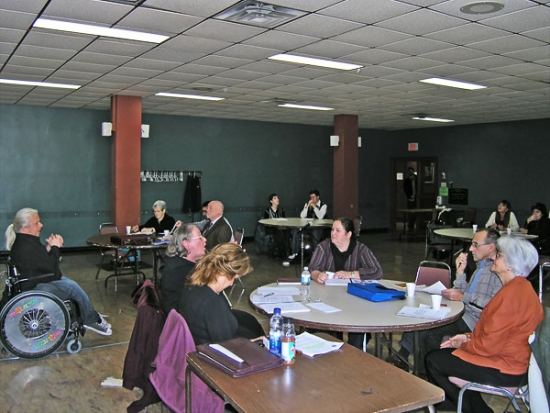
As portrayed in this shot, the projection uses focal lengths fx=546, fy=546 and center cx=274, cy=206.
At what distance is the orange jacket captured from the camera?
10.3ft

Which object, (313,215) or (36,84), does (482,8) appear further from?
(313,215)

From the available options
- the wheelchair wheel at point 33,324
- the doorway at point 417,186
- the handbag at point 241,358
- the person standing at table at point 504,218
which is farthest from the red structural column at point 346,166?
the handbag at point 241,358

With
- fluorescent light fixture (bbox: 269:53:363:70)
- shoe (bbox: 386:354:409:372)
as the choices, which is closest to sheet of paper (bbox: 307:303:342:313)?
shoe (bbox: 386:354:409:372)

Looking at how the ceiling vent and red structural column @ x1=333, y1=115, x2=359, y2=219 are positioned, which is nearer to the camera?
the ceiling vent

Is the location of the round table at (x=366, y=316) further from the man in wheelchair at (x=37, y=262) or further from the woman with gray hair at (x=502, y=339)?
the man in wheelchair at (x=37, y=262)

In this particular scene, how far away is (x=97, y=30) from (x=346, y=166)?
25.4 feet

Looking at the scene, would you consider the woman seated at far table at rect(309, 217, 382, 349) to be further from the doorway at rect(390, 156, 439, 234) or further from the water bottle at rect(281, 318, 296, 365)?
the doorway at rect(390, 156, 439, 234)

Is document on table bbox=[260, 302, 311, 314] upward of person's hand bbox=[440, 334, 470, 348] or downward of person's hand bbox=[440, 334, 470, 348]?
upward

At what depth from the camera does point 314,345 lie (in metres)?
2.92

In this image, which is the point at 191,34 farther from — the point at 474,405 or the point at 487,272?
the point at 474,405

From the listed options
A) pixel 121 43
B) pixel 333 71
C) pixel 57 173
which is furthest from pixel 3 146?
pixel 333 71

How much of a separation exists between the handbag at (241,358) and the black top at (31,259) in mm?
3085

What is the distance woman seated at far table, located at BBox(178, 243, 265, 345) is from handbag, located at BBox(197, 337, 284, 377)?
29cm

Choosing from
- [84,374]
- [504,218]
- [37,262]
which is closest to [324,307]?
[84,374]
